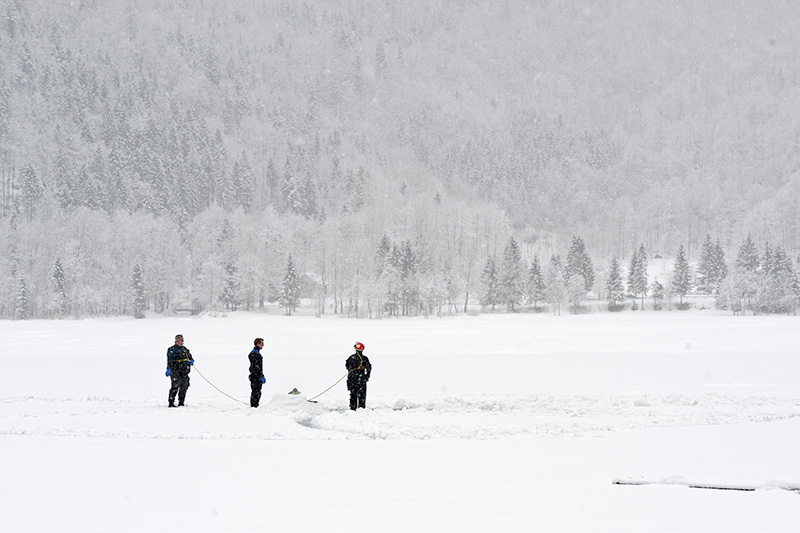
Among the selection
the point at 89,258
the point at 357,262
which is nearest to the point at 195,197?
the point at 89,258

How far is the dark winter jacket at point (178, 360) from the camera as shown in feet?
60.0

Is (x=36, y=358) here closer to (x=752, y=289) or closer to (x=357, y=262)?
(x=357, y=262)

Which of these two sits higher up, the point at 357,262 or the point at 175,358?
the point at 357,262

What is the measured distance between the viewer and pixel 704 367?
1141 inches

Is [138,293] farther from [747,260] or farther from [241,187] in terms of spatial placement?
[241,187]

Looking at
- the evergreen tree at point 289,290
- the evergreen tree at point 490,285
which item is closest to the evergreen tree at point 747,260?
the evergreen tree at point 490,285

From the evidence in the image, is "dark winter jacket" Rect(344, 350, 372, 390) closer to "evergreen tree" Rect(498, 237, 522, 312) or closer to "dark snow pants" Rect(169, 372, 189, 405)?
"dark snow pants" Rect(169, 372, 189, 405)

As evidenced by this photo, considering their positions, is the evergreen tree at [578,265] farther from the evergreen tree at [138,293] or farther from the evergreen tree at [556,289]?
the evergreen tree at [138,293]

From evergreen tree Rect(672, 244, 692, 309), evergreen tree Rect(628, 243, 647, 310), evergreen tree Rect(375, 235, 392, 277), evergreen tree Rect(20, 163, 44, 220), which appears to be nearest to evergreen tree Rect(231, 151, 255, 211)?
evergreen tree Rect(20, 163, 44, 220)

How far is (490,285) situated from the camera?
9906 cm

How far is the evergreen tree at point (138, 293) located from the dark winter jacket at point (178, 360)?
269 ft

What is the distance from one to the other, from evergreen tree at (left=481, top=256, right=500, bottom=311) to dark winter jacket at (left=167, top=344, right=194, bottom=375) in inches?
3219

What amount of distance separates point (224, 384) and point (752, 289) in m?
81.1

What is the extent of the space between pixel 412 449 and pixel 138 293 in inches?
3551
